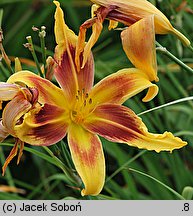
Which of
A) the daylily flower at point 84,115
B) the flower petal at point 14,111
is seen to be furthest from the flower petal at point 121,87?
the flower petal at point 14,111

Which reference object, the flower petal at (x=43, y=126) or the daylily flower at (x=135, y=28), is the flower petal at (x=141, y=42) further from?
the flower petal at (x=43, y=126)

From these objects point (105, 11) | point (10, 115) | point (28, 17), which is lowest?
point (28, 17)

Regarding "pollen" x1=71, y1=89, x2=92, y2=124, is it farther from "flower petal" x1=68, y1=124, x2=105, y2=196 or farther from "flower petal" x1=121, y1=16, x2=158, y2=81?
"flower petal" x1=121, y1=16, x2=158, y2=81

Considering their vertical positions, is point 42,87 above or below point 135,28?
below

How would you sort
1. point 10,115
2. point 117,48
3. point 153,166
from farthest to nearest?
point 117,48 < point 153,166 < point 10,115

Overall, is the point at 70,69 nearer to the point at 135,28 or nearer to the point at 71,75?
the point at 71,75

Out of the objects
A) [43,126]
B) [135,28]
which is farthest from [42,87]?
[135,28]
